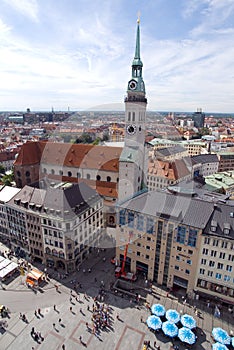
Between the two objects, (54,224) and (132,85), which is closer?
(54,224)

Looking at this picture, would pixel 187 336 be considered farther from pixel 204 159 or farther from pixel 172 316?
pixel 204 159

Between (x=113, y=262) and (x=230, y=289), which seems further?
(x=113, y=262)

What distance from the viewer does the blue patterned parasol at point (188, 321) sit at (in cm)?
4059

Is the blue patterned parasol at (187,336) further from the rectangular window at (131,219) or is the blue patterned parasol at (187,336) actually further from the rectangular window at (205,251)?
the rectangular window at (131,219)

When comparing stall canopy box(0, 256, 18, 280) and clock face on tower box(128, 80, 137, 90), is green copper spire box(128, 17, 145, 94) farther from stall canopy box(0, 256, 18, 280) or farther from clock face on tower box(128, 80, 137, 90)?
stall canopy box(0, 256, 18, 280)

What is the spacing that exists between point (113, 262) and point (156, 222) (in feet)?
60.1

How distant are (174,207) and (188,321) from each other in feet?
67.7

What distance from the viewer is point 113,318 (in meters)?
44.5

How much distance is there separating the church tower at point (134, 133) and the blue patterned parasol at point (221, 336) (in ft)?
110

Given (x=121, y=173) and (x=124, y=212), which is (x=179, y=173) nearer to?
(x=121, y=173)

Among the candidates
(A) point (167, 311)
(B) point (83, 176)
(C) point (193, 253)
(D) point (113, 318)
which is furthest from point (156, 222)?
(B) point (83, 176)

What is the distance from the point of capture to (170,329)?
39.7 meters

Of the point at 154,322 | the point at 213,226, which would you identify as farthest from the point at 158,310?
the point at 213,226

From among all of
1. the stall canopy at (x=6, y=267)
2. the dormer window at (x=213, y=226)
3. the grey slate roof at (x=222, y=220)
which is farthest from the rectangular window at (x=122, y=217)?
the stall canopy at (x=6, y=267)
